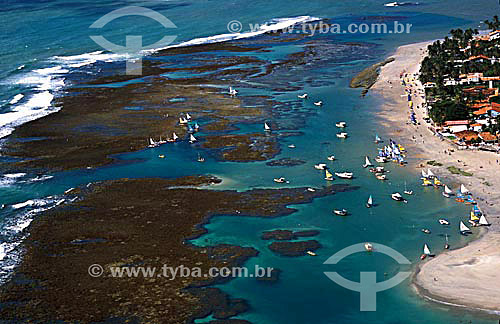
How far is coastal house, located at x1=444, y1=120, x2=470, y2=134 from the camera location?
78.4 meters

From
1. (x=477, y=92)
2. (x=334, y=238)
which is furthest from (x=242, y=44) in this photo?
(x=334, y=238)

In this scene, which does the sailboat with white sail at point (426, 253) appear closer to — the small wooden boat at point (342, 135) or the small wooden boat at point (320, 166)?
the small wooden boat at point (320, 166)

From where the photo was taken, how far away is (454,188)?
6353 centimetres

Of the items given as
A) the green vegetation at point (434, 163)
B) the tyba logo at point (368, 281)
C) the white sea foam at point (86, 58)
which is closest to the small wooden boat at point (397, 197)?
the green vegetation at point (434, 163)

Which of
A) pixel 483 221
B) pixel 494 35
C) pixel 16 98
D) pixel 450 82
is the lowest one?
pixel 483 221

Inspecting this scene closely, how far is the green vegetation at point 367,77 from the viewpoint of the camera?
104938mm

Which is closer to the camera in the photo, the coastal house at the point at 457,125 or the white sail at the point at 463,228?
the white sail at the point at 463,228

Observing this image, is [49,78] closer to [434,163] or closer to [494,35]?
[434,163]

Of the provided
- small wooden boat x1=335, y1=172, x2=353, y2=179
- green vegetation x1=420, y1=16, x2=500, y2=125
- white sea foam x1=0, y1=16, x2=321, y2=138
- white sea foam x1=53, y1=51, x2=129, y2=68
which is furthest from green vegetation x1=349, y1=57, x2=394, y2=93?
white sea foam x1=53, y1=51, x2=129, y2=68

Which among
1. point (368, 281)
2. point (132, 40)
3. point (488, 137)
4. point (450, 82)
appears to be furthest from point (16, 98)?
point (368, 281)

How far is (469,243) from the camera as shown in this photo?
52938 millimetres

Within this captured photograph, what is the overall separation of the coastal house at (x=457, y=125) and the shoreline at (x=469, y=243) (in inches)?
94.5

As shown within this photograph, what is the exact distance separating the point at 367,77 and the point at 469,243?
6001cm

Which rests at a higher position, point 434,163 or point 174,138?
point 174,138
